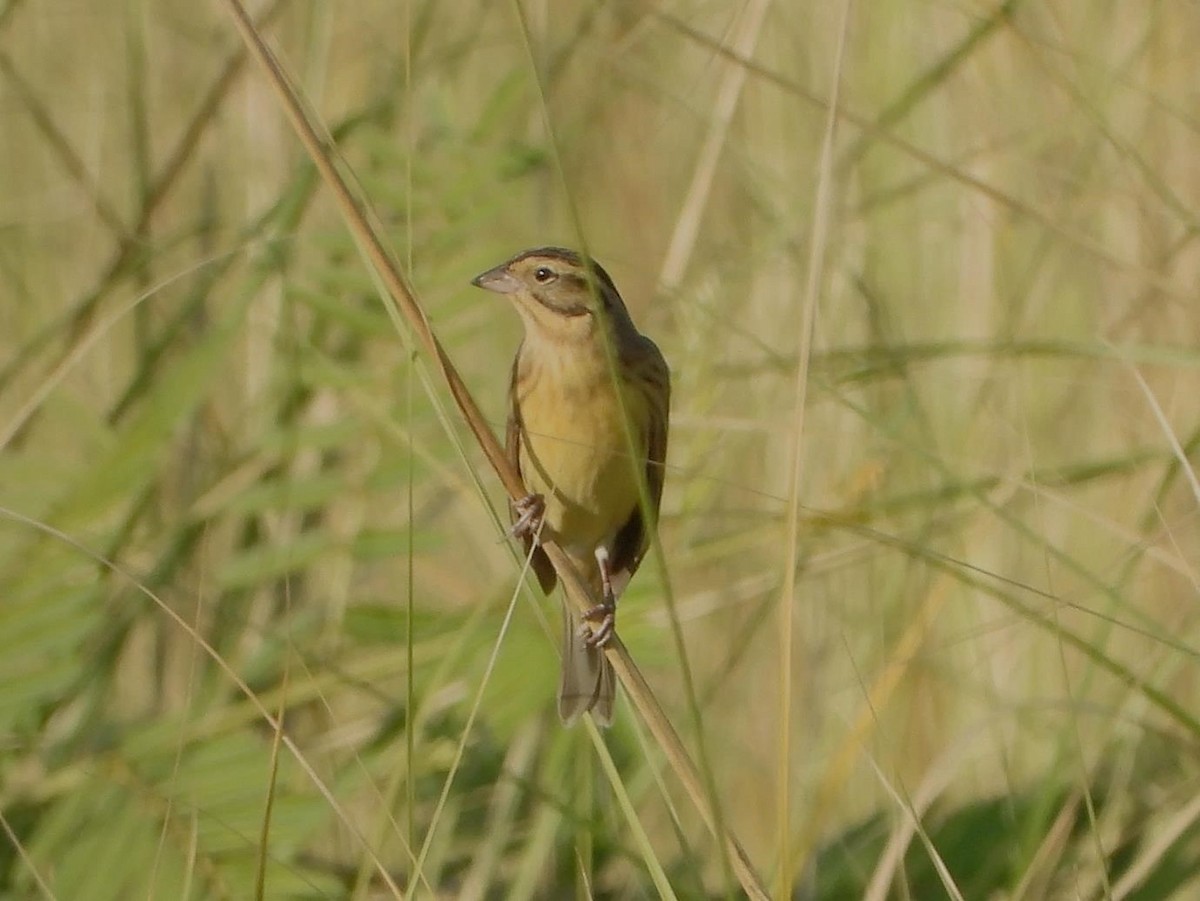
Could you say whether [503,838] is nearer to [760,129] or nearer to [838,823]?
[838,823]

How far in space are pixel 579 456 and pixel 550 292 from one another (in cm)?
32

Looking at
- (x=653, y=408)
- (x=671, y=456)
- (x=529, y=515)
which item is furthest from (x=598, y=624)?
(x=671, y=456)

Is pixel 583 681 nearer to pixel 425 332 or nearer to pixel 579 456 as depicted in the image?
Answer: pixel 579 456

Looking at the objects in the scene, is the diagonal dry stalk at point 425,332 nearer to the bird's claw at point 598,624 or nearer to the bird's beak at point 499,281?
the bird's claw at point 598,624

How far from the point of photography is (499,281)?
316 cm

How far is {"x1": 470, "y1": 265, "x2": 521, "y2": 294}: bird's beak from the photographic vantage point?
313 centimetres

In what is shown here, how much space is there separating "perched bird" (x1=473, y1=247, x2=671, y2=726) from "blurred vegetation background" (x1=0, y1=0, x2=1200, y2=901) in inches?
3.7

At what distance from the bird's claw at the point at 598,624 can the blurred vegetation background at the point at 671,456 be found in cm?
9

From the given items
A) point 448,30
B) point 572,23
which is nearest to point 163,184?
point 448,30

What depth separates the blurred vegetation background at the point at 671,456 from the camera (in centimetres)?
277

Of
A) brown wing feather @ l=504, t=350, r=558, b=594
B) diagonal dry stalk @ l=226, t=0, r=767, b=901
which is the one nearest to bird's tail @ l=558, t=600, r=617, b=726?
brown wing feather @ l=504, t=350, r=558, b=594

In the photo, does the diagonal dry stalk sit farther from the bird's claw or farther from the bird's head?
the bird's head

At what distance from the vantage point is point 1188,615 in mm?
3400

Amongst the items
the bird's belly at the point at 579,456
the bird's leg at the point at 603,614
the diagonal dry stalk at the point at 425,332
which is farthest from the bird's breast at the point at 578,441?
the diagonal dry stalk at the point at 425,332
